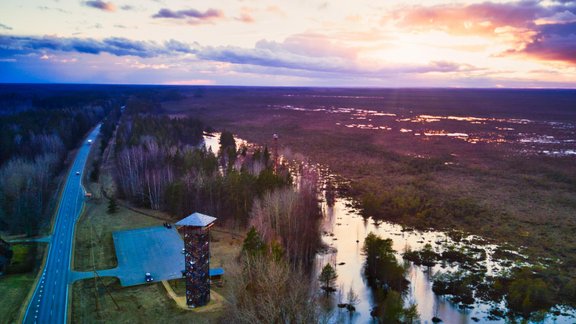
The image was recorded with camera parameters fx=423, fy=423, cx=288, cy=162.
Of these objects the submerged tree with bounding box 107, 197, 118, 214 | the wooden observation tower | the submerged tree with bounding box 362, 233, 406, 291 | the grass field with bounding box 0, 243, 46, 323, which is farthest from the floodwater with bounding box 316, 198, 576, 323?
the submerged tree with bounding box 107, 197, 118, 214

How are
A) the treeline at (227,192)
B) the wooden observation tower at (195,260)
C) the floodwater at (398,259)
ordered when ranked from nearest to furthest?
1. the wooden observation tower at (195,260)
2. the floodwater at (398,259)
3. the treeline at (227,192)

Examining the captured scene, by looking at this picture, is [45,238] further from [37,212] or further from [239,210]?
[239,210]

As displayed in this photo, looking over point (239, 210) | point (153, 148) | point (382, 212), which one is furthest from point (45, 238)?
point (382, 212)

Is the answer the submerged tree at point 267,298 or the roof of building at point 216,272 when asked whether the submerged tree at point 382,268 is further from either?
the roof of building at point 216,272

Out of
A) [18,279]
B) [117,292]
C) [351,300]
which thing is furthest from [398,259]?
[18,279]

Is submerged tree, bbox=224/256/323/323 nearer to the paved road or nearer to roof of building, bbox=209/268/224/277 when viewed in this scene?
roof of building, bbox=209/268/224/277

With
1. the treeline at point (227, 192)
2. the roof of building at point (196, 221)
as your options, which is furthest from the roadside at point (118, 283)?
the roof of building at point (196, 221)
